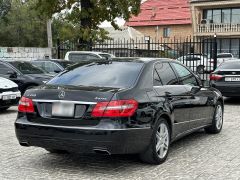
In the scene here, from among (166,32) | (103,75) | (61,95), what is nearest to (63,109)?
(61,95)

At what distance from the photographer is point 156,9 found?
57.9 meters

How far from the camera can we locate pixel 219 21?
46.0 meters

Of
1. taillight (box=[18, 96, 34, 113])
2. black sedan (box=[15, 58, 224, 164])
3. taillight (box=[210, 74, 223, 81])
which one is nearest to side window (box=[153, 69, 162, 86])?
black sedan (box=[15, 58, 224, 164])

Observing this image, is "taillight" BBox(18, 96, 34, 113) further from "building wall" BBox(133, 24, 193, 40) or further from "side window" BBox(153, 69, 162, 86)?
"building wall" BBox(133, 24, 193, 40)

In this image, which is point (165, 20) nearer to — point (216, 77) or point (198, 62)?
point (198, 62)

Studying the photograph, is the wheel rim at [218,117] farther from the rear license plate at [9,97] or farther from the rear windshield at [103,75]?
the rear license plate at [9,97]

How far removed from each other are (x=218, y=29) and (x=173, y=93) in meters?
39.9

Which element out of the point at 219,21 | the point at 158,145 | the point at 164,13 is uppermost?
the point at 164,13

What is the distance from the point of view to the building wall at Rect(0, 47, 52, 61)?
2810 cm

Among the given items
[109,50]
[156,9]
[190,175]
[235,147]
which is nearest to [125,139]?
[190,175]

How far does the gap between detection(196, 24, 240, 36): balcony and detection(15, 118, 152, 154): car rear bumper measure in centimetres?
4027

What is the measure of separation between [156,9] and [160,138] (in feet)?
173

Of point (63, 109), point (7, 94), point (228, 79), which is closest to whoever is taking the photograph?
point (63, 109)

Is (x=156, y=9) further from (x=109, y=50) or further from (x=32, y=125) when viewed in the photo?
(x=32, y=125)
